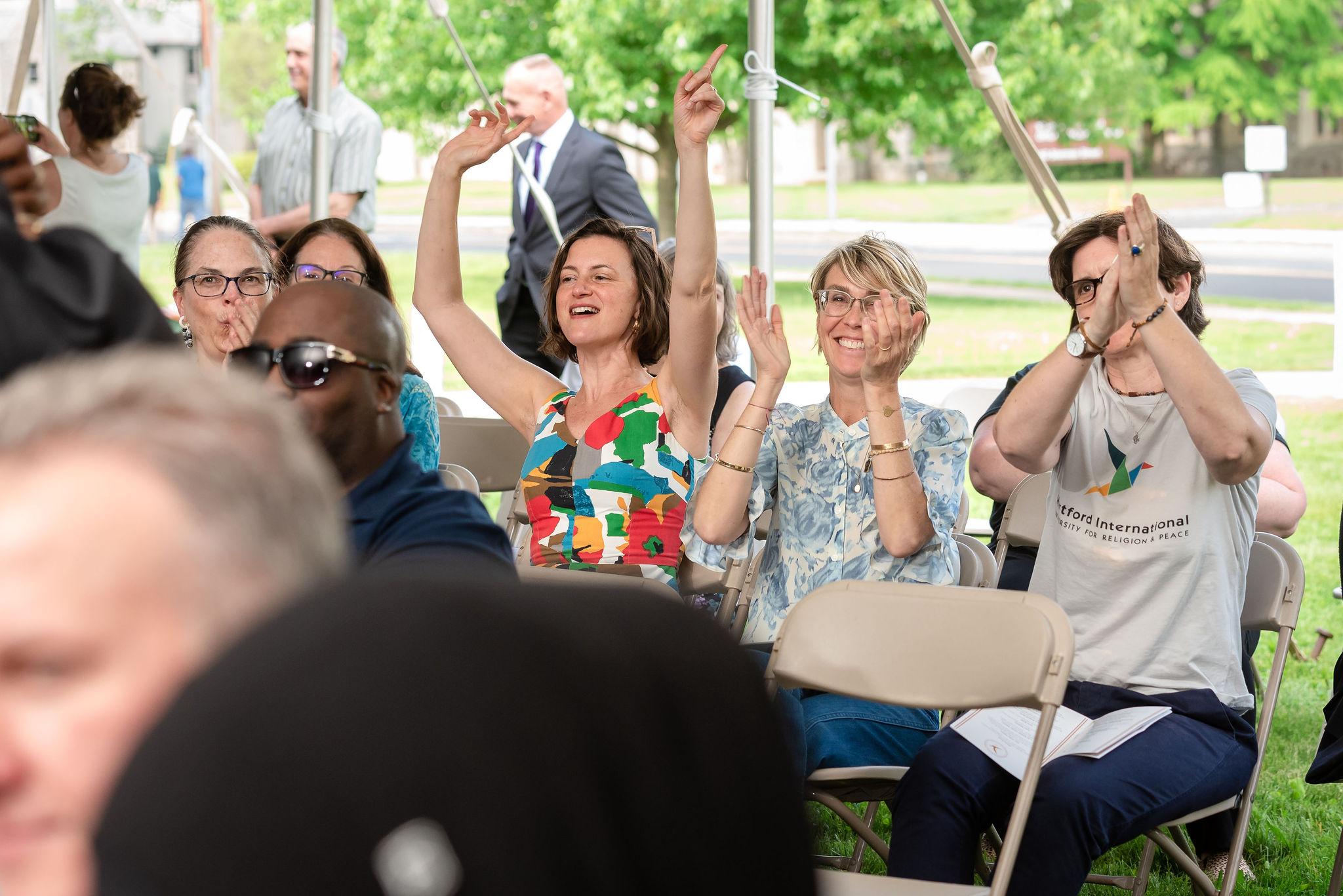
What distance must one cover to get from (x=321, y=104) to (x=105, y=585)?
5.23m

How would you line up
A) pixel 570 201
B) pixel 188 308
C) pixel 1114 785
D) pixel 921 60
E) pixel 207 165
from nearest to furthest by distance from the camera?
pixel 1114 785 < pixel 188 308 < pixel 570 201 < pixel 921 60 < pixel 207 165

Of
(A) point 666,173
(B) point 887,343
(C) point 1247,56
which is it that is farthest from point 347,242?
(C) point 1247,56

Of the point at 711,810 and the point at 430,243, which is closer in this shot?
the point at 711,810

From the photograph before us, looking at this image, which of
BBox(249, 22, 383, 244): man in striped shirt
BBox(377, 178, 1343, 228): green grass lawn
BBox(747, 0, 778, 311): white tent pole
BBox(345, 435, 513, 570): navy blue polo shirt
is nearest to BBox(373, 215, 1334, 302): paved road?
BBox(377, 178, 1343, 228): green grass lawn

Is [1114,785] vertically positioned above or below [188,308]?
below

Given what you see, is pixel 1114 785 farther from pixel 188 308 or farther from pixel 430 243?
pixel 188 308

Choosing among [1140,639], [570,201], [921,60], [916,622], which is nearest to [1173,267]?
[1140,639]

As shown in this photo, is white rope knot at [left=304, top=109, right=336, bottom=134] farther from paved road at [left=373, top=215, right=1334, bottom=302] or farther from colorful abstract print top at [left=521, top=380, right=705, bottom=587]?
paved road at [left=373, top=215, right=1334, bottom=302]

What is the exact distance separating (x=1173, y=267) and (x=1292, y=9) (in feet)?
67.3

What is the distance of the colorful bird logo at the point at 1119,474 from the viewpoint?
2.97 metres

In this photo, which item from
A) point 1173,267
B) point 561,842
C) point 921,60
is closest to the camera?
point 561,842

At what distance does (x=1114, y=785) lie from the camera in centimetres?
254

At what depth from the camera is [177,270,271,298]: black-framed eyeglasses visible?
3859 millimetres

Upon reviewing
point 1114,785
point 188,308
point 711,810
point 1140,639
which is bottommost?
point 1114,785
